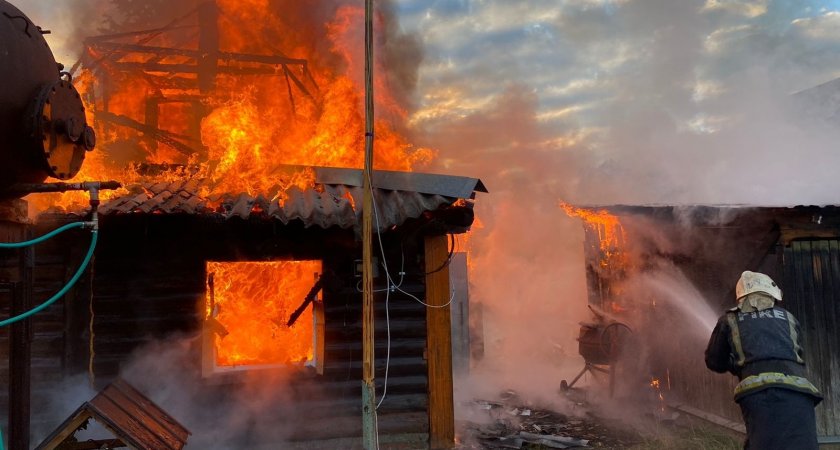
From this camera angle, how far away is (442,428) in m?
7.32

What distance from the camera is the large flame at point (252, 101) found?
8.75 metres

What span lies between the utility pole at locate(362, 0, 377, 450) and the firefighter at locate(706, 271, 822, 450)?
12.2ft

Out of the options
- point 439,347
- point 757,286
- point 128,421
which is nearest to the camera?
point 128,421

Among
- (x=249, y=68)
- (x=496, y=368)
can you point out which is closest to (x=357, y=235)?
(x=249, y=68)

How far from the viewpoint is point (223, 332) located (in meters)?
7.23

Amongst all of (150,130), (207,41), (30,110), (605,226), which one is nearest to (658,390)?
(605,226)

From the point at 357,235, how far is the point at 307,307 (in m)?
1.97

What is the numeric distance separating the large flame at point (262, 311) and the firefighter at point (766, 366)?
523cm

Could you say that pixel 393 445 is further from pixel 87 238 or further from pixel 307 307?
pixel 87 238

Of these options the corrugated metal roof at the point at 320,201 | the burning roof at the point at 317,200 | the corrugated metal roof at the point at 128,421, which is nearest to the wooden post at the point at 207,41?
the burning roof at the point at 317,200

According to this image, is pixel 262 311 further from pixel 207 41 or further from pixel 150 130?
pixel 207 41

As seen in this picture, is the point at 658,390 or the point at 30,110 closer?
the point at 30,110

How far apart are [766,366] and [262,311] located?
6.47 m

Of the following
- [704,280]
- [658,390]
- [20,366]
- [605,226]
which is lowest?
[658,390]
